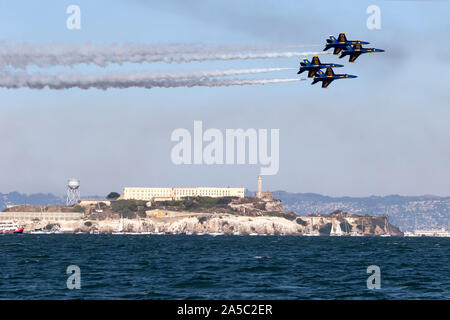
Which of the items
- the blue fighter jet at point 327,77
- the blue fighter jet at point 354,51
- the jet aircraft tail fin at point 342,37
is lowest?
the blue fighter jet at point 327,77

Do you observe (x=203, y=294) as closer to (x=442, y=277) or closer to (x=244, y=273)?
(x=244, y=273)

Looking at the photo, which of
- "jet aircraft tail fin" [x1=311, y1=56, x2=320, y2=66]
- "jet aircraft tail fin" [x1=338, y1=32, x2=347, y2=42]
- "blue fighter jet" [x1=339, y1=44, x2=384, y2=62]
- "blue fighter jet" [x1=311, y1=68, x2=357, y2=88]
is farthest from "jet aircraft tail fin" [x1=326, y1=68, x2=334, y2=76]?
"jet aircraft tail fin" [x1=338, y1=32, x2=347, y2=42]

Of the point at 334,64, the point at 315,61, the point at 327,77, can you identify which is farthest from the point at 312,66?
the point at 334,64

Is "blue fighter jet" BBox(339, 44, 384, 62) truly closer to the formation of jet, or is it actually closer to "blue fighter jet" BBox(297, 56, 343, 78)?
the formation of jet

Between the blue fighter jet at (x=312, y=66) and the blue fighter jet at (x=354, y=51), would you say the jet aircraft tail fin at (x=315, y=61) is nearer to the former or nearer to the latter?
the blue fighter jet at (x=312, y=66)

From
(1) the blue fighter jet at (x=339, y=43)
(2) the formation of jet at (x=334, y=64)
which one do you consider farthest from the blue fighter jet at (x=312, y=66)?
(1) the blue fighter jet at (x=339, y=43)

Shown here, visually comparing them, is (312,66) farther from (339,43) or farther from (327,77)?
(339,43)

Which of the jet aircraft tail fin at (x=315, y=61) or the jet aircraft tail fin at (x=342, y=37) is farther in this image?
the jet aircraft tail fin at (x=315, y=61)
